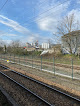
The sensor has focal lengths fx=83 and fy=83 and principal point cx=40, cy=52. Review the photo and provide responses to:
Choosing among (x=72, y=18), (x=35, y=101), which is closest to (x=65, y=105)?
(x=35, y=101)

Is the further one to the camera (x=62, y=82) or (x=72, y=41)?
(x=72, y=41)

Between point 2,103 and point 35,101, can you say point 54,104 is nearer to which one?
point 35,101

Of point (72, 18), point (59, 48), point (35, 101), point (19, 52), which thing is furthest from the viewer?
point (19, 52)

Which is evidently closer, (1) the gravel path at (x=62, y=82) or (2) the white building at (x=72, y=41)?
(1) the gravel path at (x=62, y=82)

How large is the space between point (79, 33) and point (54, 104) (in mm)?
24172

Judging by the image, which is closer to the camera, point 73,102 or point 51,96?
point 73,102

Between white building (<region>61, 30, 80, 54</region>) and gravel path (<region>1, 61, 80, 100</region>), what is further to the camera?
white building (<region>61, 30, 80, 54</region>)

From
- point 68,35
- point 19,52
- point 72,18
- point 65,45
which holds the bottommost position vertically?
point 19,52

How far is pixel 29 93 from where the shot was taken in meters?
5.50

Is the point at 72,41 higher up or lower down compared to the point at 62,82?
higher up

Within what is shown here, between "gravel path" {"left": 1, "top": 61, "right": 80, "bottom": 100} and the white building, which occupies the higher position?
the white building

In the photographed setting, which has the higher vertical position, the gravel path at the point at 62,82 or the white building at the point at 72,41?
the white building at the point at 72,41

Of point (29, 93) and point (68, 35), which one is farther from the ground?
point (68, 35)

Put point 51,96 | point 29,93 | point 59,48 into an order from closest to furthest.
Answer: point 51,96
point 29,93
point 59,48
